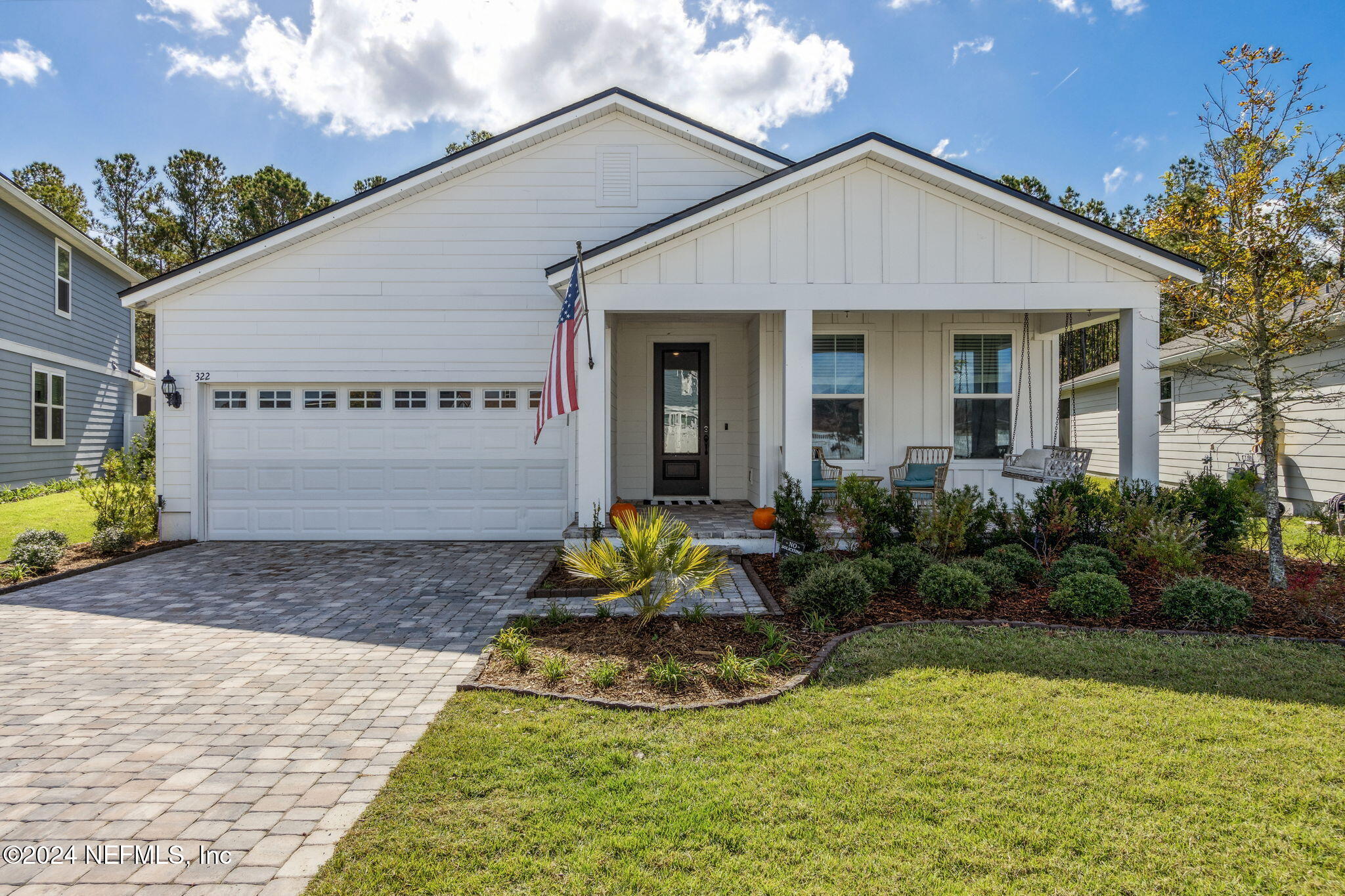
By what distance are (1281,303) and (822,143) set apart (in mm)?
9954

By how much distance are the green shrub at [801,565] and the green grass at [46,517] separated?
9411mm

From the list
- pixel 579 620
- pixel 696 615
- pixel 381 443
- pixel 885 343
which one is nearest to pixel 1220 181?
pixel 885 343

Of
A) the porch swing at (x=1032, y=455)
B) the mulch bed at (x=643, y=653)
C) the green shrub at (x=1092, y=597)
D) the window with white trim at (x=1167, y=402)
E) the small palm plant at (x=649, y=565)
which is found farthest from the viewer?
the window with white trim at (x=1167, y=402)

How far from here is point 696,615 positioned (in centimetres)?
519

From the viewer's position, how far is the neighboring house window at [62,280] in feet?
49.0

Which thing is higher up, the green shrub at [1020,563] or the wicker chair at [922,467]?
the wicker chair at [922,467]

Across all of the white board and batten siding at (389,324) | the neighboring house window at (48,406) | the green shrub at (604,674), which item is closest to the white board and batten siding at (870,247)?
the white board and batten siding at (389,324)

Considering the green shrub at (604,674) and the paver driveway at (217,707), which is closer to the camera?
the paver driveway at (217,707)

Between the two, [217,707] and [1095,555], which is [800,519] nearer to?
[1095,555]

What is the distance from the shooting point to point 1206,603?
516cm

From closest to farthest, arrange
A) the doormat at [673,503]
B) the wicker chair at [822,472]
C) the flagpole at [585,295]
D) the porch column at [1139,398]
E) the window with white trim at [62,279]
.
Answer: the flagpole at [585,295] → the porch column at [1139,398] → the wicker chair at [822,472] → the doormat at [673,503] → the window with white trim at [62,279]

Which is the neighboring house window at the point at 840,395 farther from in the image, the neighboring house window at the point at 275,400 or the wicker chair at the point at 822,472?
the neighboring house window at the point at 275,400

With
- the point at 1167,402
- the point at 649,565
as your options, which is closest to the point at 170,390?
the point at 649,565

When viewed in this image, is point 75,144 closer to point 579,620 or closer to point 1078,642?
point 579,620
